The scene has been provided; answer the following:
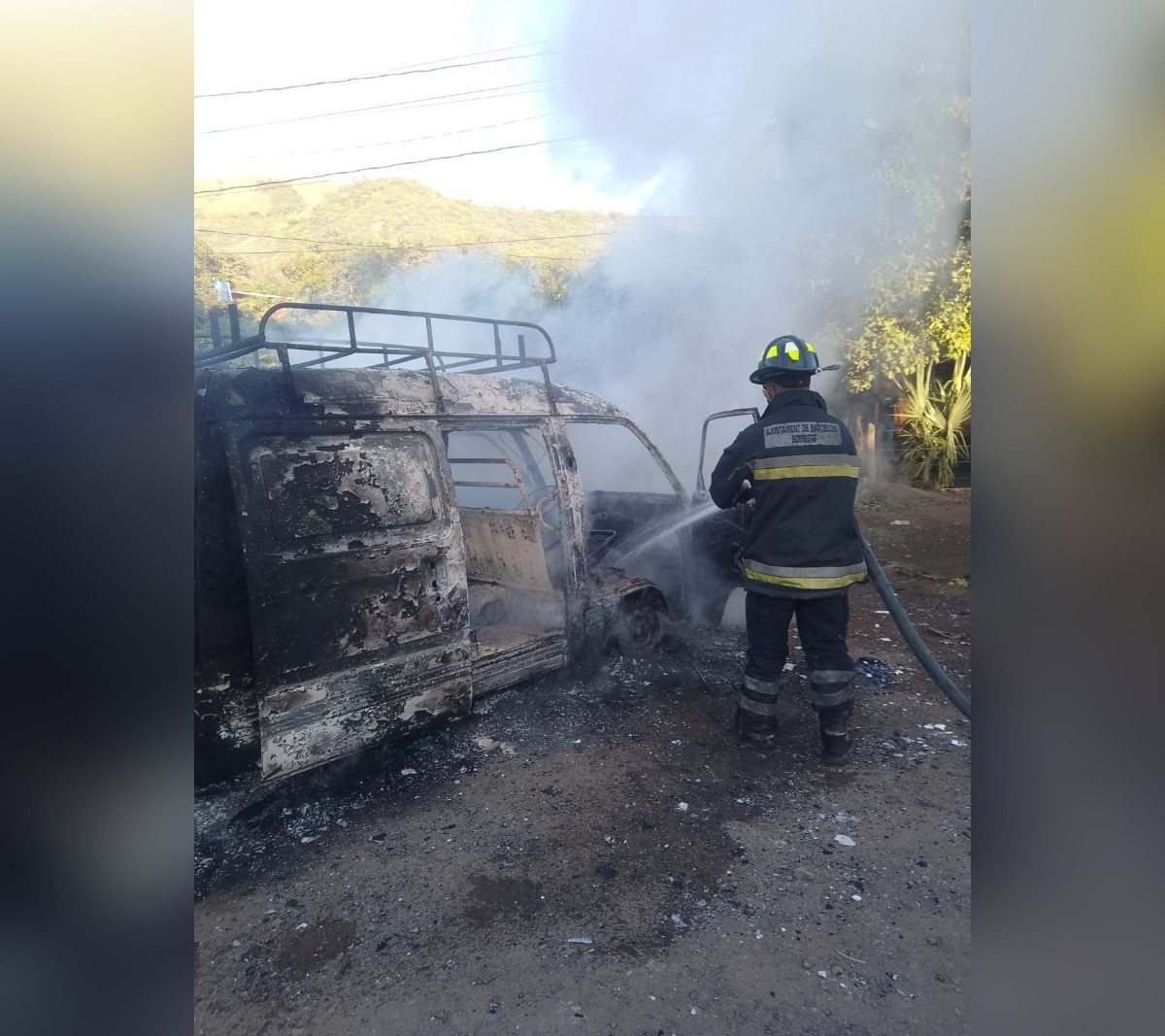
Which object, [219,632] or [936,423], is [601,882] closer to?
[219,632]

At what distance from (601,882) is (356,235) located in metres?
43.2

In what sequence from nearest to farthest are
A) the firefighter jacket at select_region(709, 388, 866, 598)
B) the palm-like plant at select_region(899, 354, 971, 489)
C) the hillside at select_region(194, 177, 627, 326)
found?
the firefighter jacket at select_region(709, 388, 866, 598)
the palm-like plant at select_region(899, 354, 971, 489)
the hillside at select_region(194, 177, 627, 326)

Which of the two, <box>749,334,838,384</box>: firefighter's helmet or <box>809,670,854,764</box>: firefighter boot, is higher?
<box>749,334,838,384</box>: firefighter's helmet

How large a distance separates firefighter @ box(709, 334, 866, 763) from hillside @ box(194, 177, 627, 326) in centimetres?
1111

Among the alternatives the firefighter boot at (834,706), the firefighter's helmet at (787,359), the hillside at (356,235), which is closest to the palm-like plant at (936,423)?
the hillside at (356,235)

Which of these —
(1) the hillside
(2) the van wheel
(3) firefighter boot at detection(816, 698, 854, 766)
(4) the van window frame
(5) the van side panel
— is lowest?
(3) firefighter boot at detection(816, 698, 854, 766)

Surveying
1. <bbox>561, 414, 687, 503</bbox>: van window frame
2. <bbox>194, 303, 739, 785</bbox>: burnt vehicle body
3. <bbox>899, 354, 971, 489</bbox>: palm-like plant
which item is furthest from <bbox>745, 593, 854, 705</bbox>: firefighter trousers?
<bbox>899, 354, 971, 489</bbox>: palm-like plant

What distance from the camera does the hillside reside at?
80.4 ft

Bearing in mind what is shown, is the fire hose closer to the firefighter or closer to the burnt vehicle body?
the firefighter

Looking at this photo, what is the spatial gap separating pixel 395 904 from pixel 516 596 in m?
2.38

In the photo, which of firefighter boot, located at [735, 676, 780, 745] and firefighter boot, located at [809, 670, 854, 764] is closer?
firefighter boot, located at [809, 670, 854, 764]

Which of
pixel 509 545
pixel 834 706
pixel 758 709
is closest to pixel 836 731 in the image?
pixel 834 706
